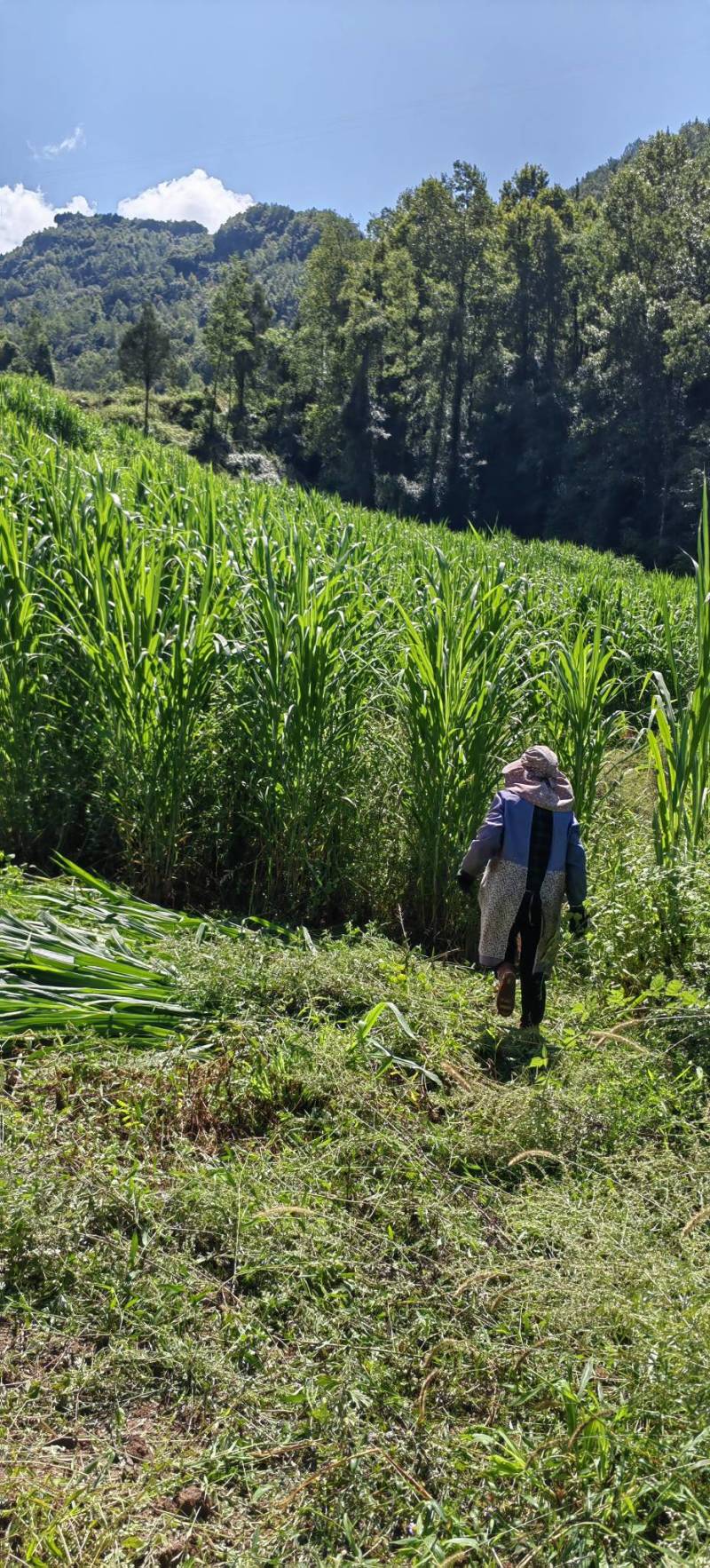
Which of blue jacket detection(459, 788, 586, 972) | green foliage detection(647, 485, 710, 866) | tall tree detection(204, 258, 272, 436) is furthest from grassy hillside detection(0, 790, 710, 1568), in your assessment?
tall tree detection(204, 258, 272, 436)

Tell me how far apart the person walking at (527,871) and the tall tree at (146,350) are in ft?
148

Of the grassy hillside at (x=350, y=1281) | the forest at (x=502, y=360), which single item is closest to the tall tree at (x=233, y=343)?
the forest at (x=502, y=360)

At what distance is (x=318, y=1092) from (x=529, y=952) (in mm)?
1076

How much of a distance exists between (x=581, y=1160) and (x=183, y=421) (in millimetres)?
52507

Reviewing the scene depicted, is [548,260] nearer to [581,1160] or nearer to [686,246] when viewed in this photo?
[686,246]

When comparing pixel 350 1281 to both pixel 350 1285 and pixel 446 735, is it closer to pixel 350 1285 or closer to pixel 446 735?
pixel 350 1285

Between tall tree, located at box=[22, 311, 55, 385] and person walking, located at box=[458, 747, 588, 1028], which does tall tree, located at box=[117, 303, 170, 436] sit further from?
person walking, located at box=[458, 747, 588, 1028]

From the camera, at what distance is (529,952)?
12.2 ft

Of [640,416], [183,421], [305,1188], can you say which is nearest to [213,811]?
[305,1188]

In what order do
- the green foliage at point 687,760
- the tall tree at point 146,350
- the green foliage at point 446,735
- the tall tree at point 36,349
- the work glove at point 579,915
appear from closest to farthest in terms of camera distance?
the work glove at point 579,915
the green foliage at point 687,760
the green foliage at point 446,735
the tall tree at point 146,350
the tall tree at point 36,349

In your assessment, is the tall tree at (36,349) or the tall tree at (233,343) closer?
the tall tree at (233,343)

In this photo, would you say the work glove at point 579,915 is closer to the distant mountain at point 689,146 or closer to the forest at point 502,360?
the forest at point 502,360

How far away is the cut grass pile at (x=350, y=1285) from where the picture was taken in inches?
74.4

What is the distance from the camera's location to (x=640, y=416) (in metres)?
36.1
